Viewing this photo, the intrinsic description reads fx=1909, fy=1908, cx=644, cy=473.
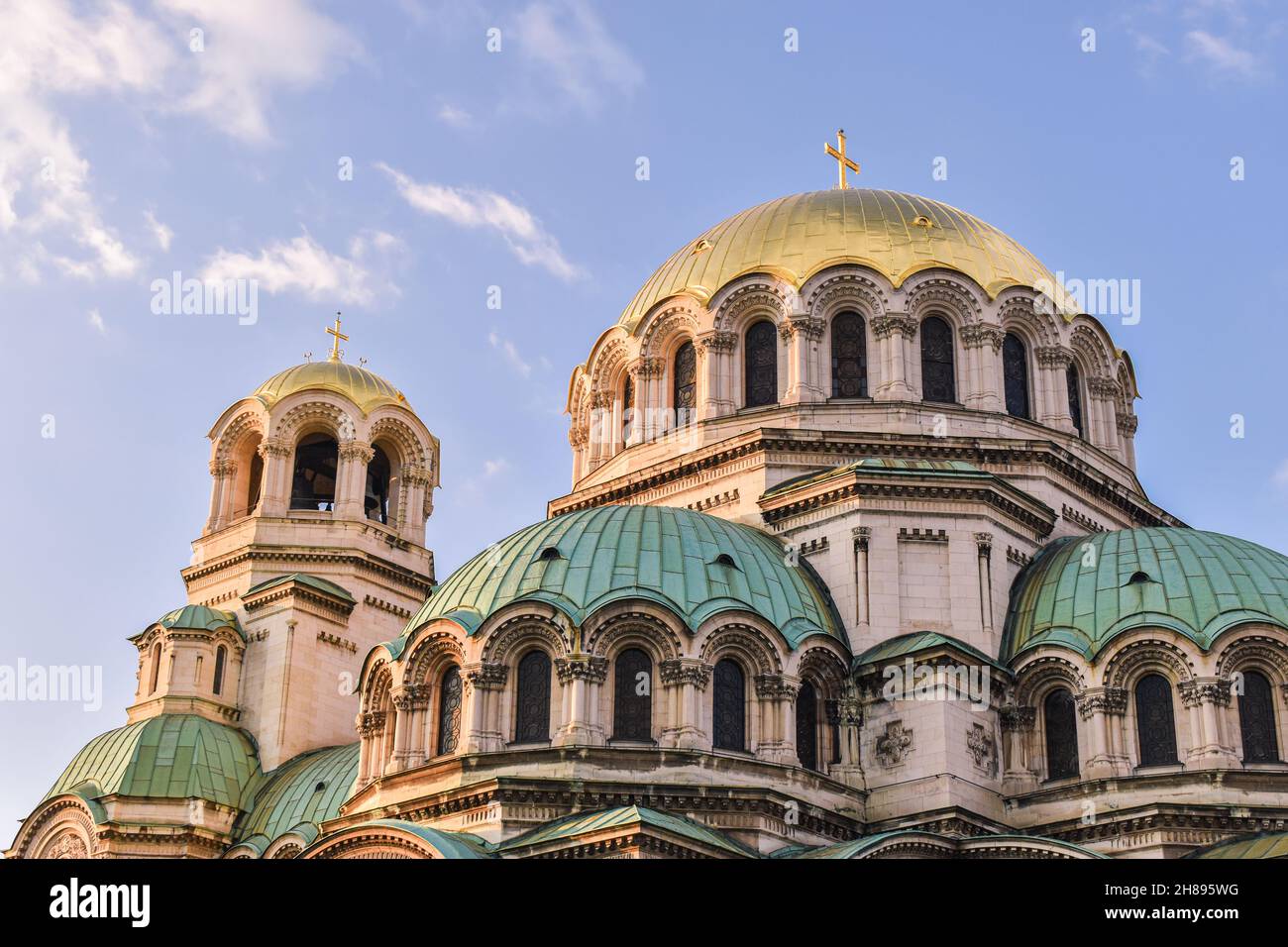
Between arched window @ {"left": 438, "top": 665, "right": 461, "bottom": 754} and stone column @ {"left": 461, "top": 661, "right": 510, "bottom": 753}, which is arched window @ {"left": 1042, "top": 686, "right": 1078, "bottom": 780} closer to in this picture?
stone column @ {"left": 461, "top": 661, "right": 510, "bottom": 753}

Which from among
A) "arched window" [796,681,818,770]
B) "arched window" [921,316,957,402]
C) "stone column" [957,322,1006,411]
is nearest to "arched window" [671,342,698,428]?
"arched window" [921,316,957,402]

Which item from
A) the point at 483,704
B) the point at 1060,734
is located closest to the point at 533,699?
the point at 483,704

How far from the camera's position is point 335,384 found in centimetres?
4600

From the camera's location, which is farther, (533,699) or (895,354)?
(895,354)

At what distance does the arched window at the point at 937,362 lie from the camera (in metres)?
38.4

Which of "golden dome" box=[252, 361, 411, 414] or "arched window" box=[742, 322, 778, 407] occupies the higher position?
"golden dome" box=[252, 361, 411, 414]

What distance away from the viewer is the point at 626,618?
104ft

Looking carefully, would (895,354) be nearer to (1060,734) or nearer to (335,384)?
(1060,734)

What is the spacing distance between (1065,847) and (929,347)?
516 inches

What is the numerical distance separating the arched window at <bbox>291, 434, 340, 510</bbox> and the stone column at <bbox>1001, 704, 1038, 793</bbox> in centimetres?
2016

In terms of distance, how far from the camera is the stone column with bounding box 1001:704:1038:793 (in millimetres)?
31922

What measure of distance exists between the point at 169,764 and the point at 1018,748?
59.6ft

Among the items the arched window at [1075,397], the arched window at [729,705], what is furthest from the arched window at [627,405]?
the arched window at [729,705]
